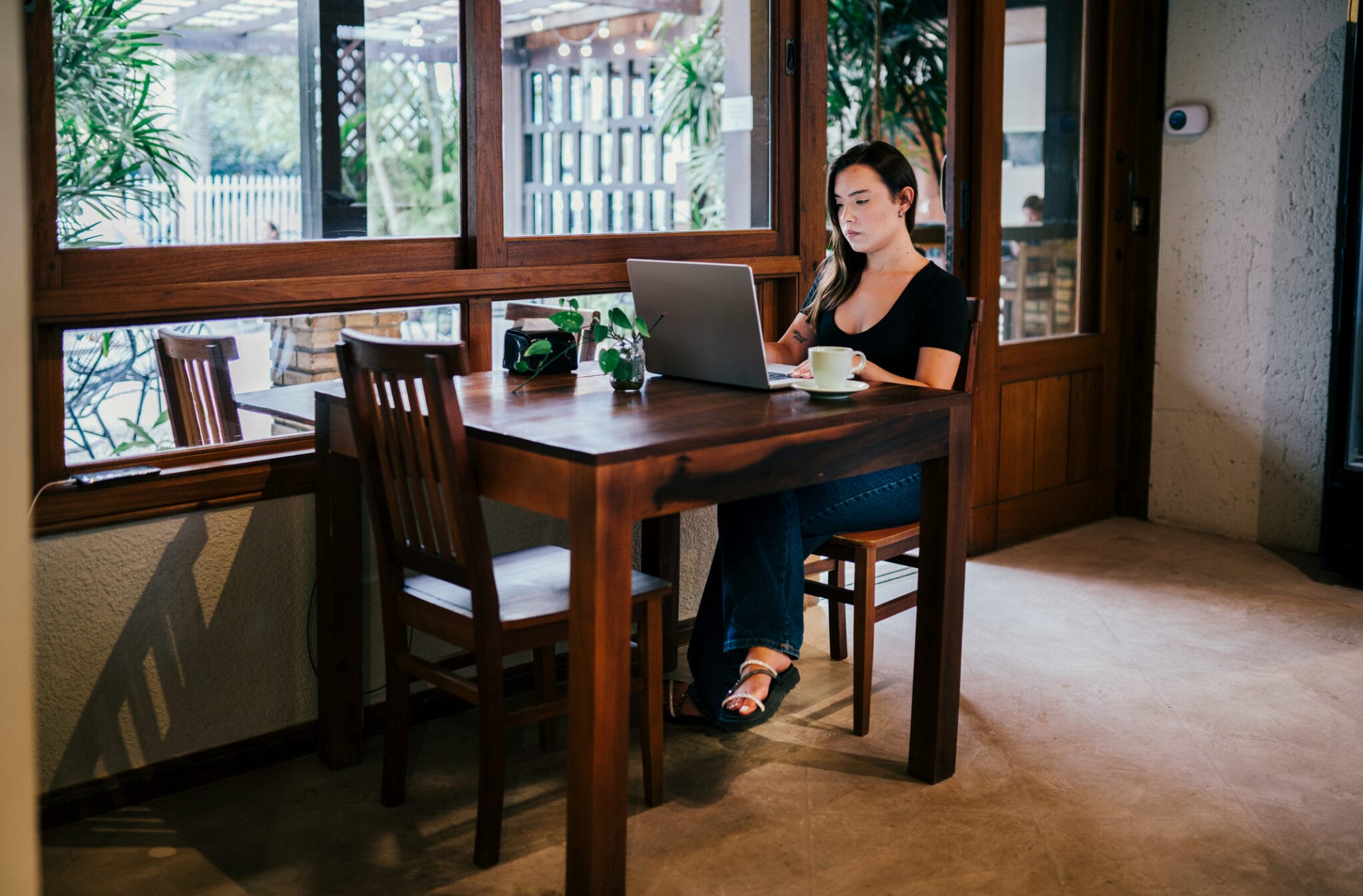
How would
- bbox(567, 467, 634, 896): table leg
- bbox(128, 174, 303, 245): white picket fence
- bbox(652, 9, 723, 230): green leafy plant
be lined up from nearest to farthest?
bbox(567, 467, 634, 896): table leg, bbox(128, 174, 303, 245): white picket fence, bbox(652, 9, 723, 230): green leafy plant

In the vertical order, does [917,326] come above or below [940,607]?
above

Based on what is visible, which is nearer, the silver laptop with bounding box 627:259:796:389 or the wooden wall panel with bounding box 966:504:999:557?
the silver laptop with bounding box 627:259:796:389

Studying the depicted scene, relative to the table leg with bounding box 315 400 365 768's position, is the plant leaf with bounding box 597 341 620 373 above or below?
above

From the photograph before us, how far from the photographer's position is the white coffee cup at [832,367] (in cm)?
234

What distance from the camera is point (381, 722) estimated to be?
2758mm

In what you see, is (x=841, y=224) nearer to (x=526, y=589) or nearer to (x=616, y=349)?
(x=616, y=349)

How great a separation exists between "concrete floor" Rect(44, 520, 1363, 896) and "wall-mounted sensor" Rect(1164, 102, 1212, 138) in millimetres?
1943

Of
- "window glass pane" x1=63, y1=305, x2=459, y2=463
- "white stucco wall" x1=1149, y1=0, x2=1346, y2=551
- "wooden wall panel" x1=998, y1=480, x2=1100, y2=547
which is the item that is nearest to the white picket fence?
"window glass pane" x1=63, y1=305, x2=459, y2=463

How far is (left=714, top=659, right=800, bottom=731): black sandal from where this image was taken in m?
2.68

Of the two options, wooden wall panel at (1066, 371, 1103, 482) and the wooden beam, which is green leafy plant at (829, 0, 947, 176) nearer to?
wooden wall panel at (1066, 371, 1103, 482)

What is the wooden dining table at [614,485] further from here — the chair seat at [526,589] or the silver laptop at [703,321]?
the chair seat at [526,589]

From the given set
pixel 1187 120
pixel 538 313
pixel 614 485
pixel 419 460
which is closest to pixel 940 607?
pixel 614 485

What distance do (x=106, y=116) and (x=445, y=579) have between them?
1.05 m

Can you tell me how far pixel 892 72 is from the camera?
5305 mm
